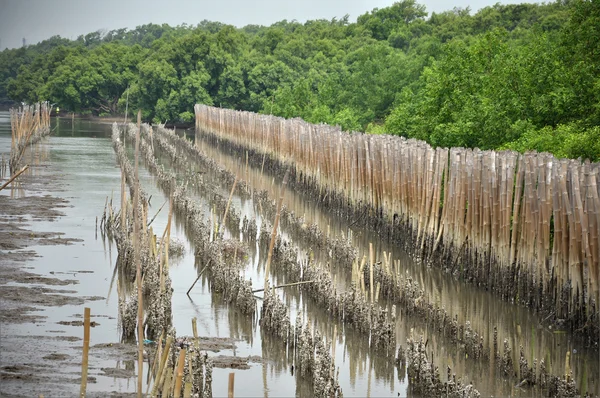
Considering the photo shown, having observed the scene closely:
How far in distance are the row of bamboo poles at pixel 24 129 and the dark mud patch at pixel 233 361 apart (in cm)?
1407

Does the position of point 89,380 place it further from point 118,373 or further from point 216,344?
point 216,344

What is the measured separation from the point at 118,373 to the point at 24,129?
82.6 ft

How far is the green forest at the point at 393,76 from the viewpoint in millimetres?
17812

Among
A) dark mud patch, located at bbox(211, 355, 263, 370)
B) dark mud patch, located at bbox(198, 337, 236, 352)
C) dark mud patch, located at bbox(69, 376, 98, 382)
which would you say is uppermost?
dark mud patch, located at bbox(69, 376, 98, 382)

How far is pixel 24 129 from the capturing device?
32.2 metres

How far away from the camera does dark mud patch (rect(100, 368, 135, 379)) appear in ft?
28.6

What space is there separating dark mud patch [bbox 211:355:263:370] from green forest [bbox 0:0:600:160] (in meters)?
7.53

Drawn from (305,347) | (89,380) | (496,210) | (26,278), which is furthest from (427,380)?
(26,278)

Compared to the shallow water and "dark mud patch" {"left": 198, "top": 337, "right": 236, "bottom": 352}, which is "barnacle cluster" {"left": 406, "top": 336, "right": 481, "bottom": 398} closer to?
the shallow water

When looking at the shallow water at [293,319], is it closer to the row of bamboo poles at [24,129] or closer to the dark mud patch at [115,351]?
the dark mud patch at [115,351]

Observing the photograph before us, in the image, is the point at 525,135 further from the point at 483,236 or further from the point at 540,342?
the point at 540,342

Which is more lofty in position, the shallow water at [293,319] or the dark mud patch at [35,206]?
the dark mud patch at [35,206]

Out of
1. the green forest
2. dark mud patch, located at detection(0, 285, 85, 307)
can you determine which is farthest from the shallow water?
the green forest

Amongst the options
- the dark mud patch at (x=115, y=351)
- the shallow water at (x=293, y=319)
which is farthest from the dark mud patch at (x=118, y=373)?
the dark mud patch at (x=115, y=351)
